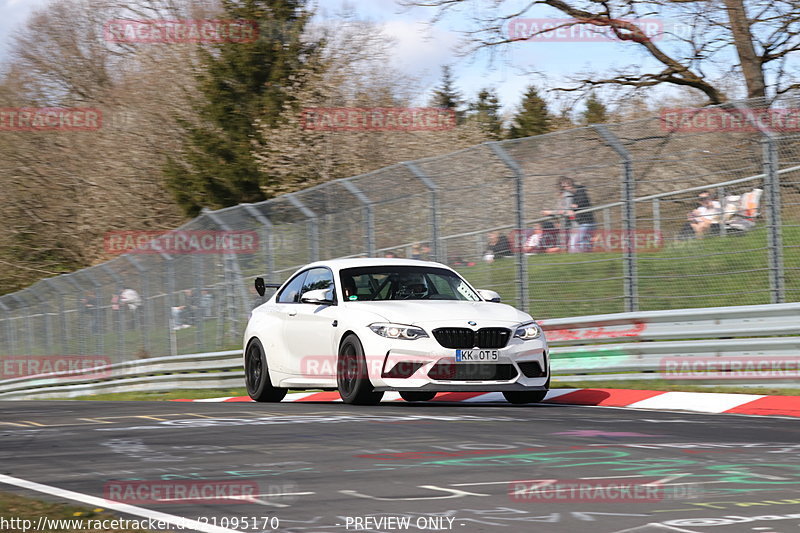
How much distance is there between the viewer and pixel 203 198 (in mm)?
43656

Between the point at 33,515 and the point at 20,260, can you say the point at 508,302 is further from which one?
the point at 20,260

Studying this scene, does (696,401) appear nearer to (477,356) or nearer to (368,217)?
(477,356)

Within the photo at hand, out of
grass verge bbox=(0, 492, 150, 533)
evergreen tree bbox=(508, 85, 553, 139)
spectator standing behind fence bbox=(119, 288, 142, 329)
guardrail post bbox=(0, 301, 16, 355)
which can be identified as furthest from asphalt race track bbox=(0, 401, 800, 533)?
evergreen tree bbox=(508, 85, 553, 139)

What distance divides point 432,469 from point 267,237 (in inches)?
540

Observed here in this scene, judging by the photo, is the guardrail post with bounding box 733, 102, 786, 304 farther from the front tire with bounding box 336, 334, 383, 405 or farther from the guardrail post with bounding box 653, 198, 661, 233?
the front tire with bounding box 336, 334, 383, 405

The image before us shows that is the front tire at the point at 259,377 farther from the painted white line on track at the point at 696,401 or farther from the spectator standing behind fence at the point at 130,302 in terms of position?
the spectator standing behind fence at the point at 130,302

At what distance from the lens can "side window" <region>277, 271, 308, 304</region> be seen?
44.2ft

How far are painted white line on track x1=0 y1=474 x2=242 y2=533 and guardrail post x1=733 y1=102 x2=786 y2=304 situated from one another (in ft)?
26.7

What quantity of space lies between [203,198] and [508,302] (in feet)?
97.3

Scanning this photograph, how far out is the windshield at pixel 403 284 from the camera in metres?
12.4

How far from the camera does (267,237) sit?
65.7 feet

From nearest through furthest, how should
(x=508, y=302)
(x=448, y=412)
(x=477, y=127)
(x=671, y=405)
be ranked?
1. (x=448, y=412)
2. (x=671, y=405)
3. (x=508, y=302)
4. (x=477, y=127)

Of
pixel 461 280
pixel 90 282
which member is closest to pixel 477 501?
pixel 461 280

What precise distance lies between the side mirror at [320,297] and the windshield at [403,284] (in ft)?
0.57
